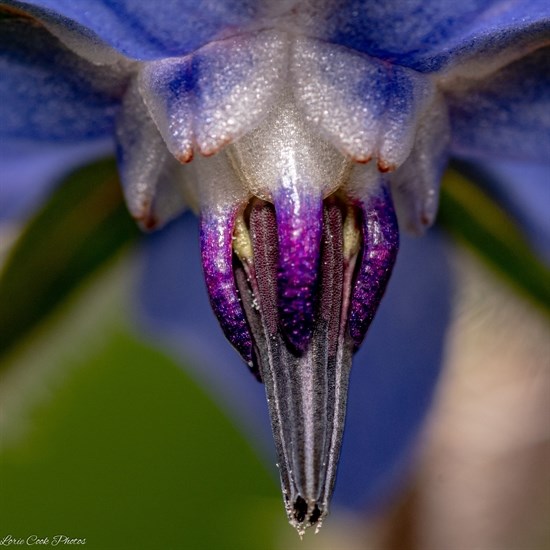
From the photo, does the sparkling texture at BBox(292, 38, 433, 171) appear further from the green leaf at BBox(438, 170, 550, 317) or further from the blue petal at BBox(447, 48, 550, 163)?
the green leaf at BBox(438, 170, 550, 317)

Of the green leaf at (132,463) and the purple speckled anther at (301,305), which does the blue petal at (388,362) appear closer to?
the green leaf at (132,463)

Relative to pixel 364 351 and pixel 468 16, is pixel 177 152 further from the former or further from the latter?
pixel 364 351

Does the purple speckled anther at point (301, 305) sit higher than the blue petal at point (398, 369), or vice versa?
the purple speckled anther at point (301, 305)

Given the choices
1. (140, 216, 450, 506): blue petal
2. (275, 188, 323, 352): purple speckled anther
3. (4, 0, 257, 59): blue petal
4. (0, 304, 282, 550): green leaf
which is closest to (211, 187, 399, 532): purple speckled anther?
(275, 188, 323, 352): purple speckled anther

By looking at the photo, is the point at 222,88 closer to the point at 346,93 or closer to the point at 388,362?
the point at 346,93

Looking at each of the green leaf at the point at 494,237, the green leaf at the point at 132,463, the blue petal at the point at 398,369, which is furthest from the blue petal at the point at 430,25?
the green leaf at the point at 132,463

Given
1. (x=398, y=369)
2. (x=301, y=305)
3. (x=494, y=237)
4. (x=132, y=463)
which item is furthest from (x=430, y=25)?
(x=132, y=463)
